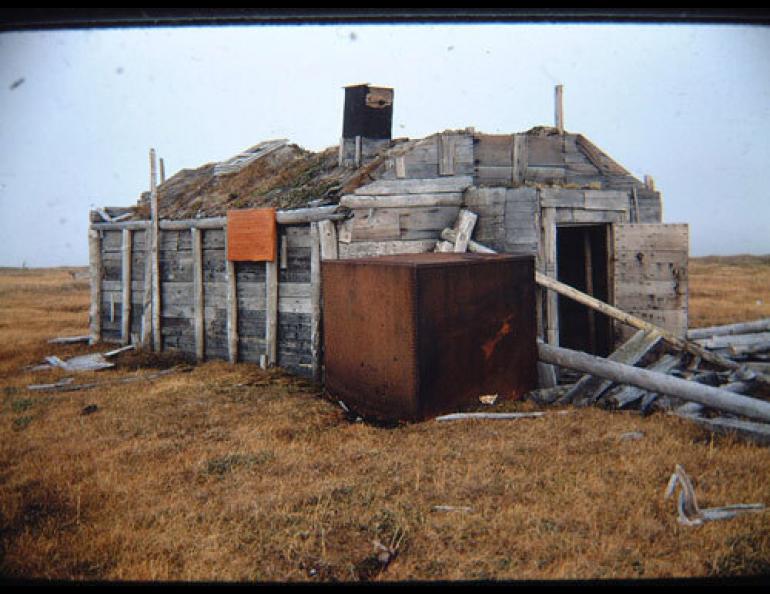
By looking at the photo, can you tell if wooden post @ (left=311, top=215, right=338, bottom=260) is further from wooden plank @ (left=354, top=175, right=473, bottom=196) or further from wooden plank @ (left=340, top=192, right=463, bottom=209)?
wooden plank @ (left=354, top=175, right=473, bottom=196)

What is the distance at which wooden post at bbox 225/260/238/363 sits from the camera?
9508 mm

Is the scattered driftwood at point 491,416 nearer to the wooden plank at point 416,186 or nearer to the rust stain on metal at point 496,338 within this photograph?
the rust stain on metal at point 496,338

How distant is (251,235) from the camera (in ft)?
29.7

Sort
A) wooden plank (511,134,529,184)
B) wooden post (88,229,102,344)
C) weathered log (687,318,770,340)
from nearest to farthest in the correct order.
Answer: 1. wooden plank (511,134,529,184)
2. weathered log (687,318,770,340)
3. wooden post (88,229,102,344)

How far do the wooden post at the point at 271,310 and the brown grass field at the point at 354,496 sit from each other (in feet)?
8.19

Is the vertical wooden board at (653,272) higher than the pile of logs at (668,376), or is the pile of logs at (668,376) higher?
the vertical wooden board at (653,272)

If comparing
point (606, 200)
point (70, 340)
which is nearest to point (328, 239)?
point (606, 200)

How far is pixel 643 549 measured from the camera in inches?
117

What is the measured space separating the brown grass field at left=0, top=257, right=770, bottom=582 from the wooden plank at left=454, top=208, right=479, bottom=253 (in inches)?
99.8

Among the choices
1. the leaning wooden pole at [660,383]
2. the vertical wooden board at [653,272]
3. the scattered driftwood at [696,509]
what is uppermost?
the vertical wooden board at [653,272]

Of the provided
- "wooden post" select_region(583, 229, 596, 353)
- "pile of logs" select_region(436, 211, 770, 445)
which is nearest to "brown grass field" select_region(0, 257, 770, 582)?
"pile of logs" select_region(436, 211, 770, 445)

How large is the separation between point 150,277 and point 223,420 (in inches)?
243

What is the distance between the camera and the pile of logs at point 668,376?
511cm

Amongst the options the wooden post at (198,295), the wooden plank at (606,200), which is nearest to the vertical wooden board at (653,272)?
the wooden plank at (606,200)
